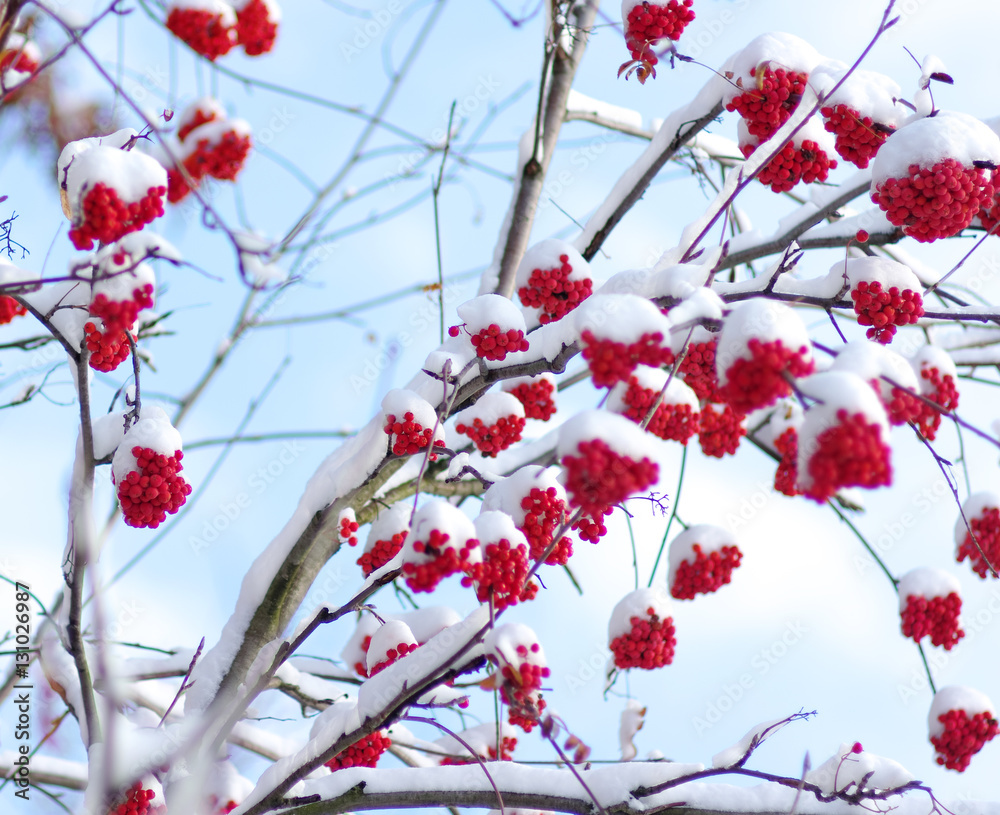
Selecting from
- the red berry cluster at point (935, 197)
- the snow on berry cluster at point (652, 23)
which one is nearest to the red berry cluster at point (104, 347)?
the snow on berry cluster at point (652, 23)

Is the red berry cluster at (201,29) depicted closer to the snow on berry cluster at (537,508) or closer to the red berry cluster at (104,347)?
the red berry cluster at (104,347)

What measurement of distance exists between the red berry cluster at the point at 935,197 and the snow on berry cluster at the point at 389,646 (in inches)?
78.4

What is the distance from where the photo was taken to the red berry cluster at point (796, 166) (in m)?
2.70

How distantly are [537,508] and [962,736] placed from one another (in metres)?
2.36

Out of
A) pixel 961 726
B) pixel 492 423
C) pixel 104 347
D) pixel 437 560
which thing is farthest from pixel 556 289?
pixel 961 726

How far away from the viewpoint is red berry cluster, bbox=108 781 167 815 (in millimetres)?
2486

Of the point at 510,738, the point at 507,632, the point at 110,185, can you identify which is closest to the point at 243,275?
the point at 110,185

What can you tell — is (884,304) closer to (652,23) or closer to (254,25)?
(652,23)

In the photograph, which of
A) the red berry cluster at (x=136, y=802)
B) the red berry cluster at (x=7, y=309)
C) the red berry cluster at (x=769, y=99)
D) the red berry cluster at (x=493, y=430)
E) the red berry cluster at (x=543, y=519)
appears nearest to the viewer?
the red berry cluster at (x=543, y=519)

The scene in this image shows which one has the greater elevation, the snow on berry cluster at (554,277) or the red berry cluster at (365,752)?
the snow on berry cluster at (554,277)

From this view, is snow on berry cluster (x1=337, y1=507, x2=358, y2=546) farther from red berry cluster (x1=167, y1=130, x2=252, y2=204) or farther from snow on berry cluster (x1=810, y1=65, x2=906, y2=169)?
snow on berry cluster (x1=810, y1=65, x2=906, y2=169)

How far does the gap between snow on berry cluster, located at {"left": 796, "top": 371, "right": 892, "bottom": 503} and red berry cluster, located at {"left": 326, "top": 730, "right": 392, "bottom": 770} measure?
1859 mm

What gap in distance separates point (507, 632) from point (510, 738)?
2.32m

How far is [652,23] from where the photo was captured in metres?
2.93
